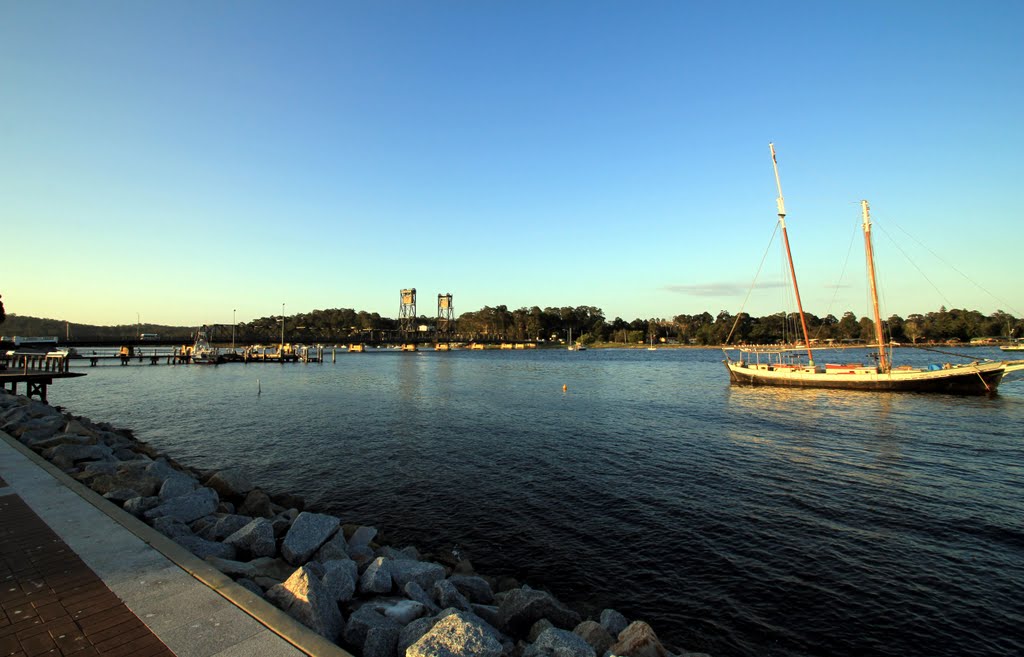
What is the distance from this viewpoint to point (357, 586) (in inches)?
293

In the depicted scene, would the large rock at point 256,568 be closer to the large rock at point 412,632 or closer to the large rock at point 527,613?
the large rock at point 412,632

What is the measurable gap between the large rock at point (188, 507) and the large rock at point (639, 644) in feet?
26.8

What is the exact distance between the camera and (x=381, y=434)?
1051 inches

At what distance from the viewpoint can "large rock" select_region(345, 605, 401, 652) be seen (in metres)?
5.68

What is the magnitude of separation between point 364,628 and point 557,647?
2.23m

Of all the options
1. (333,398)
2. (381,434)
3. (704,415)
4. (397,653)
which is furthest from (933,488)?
(333,398)

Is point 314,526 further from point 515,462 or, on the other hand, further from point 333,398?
point 333,398

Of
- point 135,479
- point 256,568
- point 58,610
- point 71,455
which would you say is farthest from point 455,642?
point 71,455

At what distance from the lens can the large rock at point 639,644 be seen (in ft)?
20.5

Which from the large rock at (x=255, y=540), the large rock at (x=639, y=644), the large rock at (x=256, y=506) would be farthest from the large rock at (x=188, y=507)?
the large rock at (x=639, y=644)

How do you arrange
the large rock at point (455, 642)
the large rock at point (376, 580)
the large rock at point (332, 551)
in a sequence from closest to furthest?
the large rock at point (455, 642)
the large rock at point (376, 580)
the large rock at point (332, 551)

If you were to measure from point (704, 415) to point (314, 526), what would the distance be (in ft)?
92.3

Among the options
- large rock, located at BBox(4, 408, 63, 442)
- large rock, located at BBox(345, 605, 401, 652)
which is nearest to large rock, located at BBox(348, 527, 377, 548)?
large rock, located at BBox(345, 605, 401, 652)

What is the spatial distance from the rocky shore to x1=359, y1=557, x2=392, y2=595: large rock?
0.05 feet
